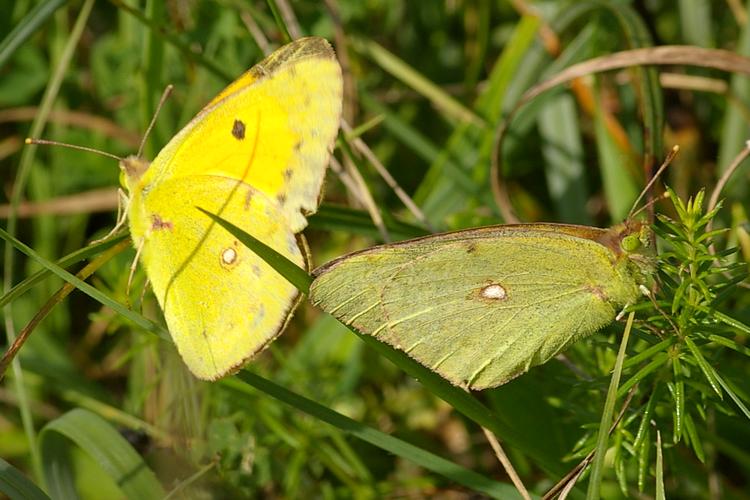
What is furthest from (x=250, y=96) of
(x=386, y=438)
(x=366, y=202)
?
(x=386, y=438)

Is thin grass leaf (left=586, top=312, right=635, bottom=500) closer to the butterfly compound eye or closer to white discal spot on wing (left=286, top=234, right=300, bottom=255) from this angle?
the butterfly compound eye

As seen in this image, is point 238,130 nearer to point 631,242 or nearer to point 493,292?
point 493,292

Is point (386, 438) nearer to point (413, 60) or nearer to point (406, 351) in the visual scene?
point (406, 351)

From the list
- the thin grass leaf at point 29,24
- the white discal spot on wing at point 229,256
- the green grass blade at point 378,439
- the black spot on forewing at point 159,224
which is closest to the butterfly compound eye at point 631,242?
the green grass blade at point 378,439

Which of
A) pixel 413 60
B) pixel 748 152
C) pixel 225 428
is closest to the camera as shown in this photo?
pixel 748 152

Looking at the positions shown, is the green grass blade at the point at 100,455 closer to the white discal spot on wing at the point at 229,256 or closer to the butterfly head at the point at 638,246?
the white discal spot on wing at the point at 229,256

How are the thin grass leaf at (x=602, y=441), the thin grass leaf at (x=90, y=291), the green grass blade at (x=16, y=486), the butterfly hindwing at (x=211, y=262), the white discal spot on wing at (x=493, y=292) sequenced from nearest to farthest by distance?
1. the thin grass leaf at (x=602, y=441)
2. the thin grass leaf at (x=90, y=291)
3. the green grass blade at (x=16, y=486)
4. the white discal spot on wing at (x=493, y=292)
5. the butterfly hindwing at (x=211, y=262)
